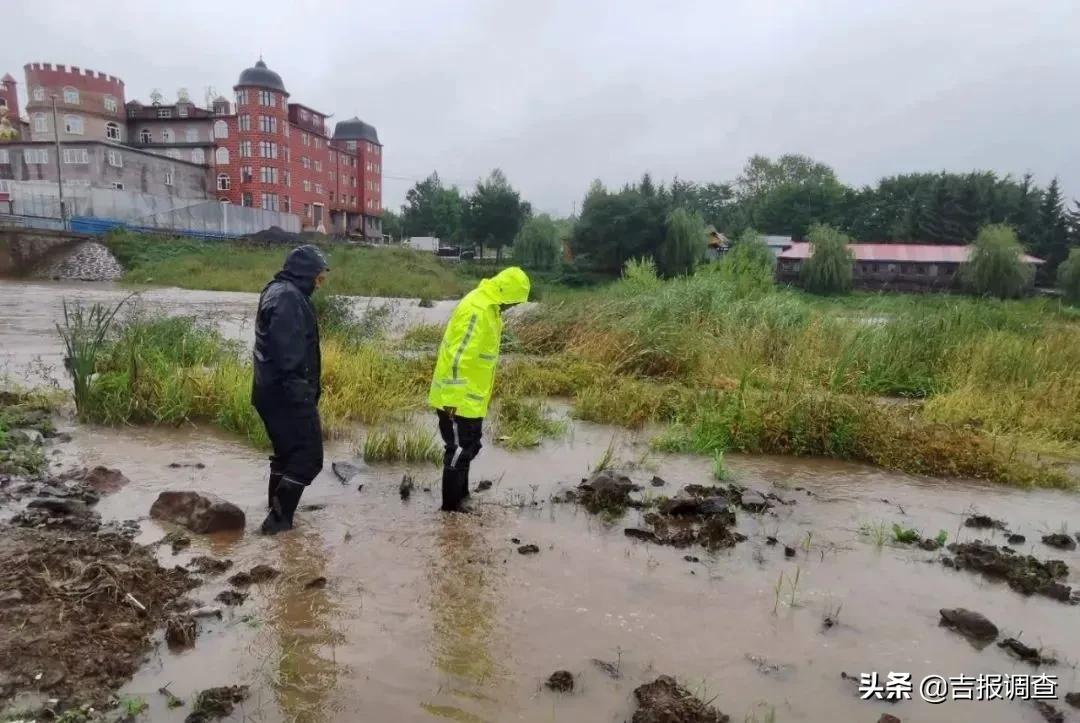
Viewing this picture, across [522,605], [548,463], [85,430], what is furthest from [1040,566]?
[85,430]

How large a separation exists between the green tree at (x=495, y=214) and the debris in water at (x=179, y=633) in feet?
182

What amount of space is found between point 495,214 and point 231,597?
5557 centimetres

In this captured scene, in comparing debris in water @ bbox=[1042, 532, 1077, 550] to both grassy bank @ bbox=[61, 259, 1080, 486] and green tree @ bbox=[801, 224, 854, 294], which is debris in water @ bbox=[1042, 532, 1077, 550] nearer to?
grassy bank @ bbox=[61, 259, 1080, 486]

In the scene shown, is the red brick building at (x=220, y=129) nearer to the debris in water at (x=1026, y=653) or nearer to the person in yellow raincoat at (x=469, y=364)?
the person in yellow raincoat at (x=469, y=364)

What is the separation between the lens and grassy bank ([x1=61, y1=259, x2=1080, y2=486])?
716cm

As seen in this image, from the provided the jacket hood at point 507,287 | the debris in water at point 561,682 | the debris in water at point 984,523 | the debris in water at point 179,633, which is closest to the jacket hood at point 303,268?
the jacket hood at point 507,287

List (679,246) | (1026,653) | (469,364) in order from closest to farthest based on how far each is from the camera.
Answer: (1026,653), (469,364), (679,246)

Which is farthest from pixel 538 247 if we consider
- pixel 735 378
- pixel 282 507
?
pixel 282 507

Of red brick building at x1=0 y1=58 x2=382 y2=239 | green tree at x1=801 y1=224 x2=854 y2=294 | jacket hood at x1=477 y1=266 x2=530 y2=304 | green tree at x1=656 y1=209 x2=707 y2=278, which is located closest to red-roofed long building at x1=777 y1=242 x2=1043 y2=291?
green tree at x1=801 y1=224 x2=854 y2=294

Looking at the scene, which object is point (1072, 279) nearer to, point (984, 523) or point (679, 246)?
point (679, 246)

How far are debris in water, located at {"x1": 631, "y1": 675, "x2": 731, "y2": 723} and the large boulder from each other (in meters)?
2.90

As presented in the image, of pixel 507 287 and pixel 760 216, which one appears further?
pixel 760 216

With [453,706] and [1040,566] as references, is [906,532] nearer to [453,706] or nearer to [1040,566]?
[1040,566]

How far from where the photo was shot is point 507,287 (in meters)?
5.09
